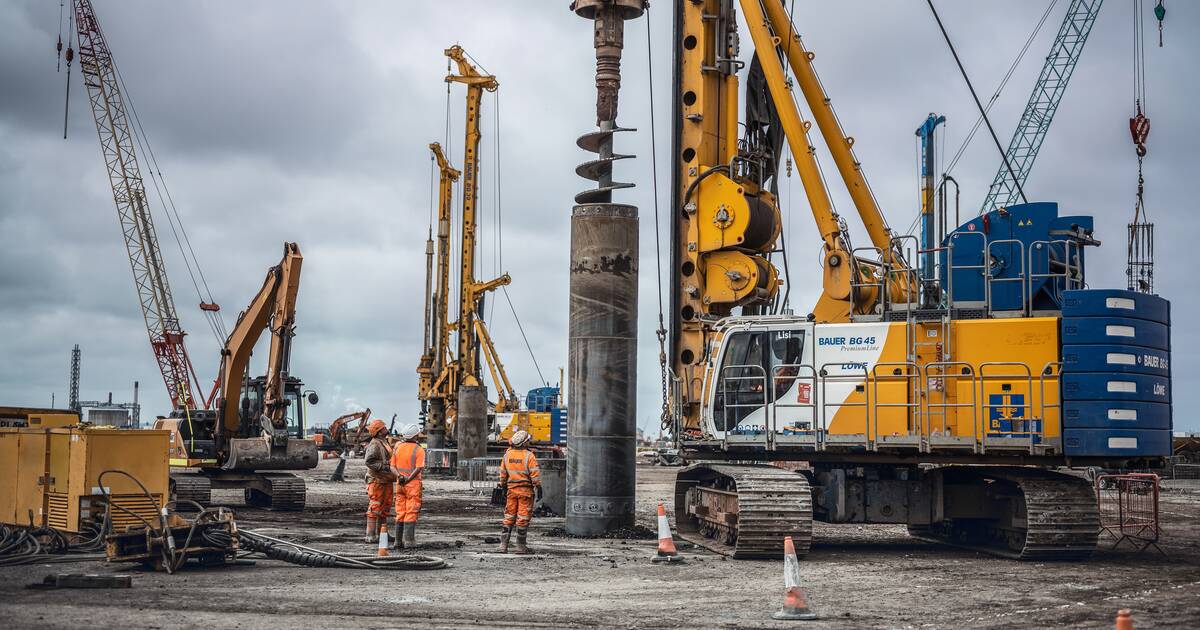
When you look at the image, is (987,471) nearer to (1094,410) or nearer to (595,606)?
(1094,410)

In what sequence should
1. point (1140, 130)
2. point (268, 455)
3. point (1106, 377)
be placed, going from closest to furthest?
point (1106, 377), point (268, 455), point (1140, 130)

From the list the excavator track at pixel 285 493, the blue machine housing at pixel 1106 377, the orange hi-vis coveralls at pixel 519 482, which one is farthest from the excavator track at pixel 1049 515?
the excavator track at pixel 285 493

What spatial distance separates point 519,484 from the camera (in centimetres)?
1948

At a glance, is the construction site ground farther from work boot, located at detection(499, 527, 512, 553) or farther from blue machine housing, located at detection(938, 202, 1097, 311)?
blue machine housing, located at detection(938, 202, 1097, 311)

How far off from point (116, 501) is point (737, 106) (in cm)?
1244

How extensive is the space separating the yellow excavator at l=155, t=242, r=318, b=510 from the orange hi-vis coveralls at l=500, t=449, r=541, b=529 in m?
12.3

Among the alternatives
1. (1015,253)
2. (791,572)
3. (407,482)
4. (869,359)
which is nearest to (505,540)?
(407,482)

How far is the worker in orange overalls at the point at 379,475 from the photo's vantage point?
19.9m

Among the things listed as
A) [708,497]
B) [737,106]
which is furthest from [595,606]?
[737,106]

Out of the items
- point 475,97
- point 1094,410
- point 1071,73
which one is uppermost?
point 1071,73

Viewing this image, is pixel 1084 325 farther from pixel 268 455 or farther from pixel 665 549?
pixel 268 455

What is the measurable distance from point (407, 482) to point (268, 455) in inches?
477

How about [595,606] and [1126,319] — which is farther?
[1126,319]

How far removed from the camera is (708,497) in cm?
2152
